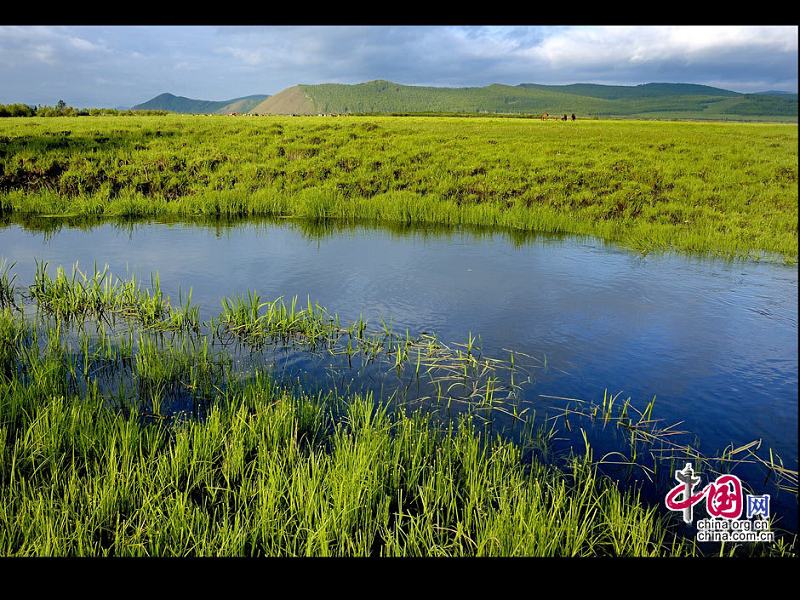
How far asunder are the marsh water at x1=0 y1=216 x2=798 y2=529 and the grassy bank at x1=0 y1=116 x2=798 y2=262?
203 centimetres

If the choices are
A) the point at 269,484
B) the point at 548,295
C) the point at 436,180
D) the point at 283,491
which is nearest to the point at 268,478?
the point at 269,484

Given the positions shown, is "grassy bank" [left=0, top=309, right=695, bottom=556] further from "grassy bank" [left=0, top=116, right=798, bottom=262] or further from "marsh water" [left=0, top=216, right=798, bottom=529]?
"grassy bank" [left=0, top=116, right=798, bottom=262]

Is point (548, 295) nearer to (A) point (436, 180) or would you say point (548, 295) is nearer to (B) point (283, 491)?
(B) point (283, 491)

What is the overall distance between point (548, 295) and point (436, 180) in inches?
532

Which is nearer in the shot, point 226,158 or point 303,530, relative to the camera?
point 303,530

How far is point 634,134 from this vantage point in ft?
116

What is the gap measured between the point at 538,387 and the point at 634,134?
110ft

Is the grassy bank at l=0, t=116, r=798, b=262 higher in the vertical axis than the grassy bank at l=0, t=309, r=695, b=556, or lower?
higher

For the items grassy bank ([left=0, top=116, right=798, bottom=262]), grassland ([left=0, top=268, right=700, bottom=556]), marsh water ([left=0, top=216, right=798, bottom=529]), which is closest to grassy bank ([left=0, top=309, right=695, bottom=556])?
grassland ([left=0, top=268, right=700, bottom=556])

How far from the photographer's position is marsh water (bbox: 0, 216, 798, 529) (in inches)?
275

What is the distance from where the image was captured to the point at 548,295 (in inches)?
419

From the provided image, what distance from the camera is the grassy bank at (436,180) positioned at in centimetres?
1744
